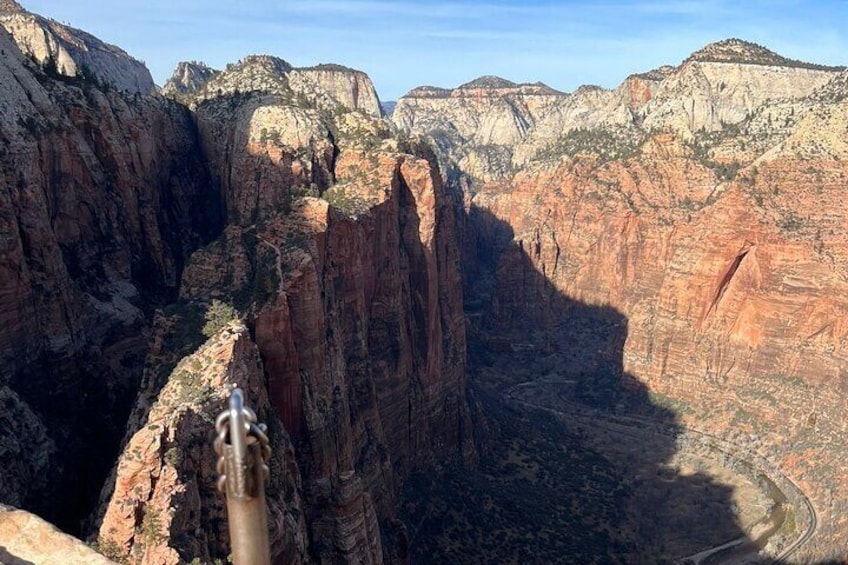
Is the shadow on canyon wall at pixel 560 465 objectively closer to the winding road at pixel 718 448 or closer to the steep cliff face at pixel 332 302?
the winding road at pixel 718 448

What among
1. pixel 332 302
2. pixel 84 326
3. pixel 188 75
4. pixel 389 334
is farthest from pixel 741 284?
pixel 188 75

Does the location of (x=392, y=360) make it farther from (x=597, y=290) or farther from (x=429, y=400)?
(x=597, y=290)

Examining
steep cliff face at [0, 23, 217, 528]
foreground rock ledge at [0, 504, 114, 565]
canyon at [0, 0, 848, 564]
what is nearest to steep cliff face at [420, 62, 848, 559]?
canyon at [0, 0, 848, 564]

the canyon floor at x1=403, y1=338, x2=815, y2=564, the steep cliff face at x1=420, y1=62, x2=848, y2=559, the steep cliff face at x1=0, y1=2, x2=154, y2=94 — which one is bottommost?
the canyon floor at x1=403, y1=338, x2=815, y2=564

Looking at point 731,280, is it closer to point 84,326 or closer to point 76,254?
point 76,254

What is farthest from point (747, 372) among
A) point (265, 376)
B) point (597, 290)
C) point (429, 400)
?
point (265, 376)

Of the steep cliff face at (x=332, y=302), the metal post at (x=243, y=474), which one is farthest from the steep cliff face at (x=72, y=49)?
the metal post at (x=243, y=474)

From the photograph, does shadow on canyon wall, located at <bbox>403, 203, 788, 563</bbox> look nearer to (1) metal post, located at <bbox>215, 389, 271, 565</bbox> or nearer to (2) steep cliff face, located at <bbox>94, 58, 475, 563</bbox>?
(2) steep cliff face, located at <bbox>94, 58, 475, 563</bbox>
